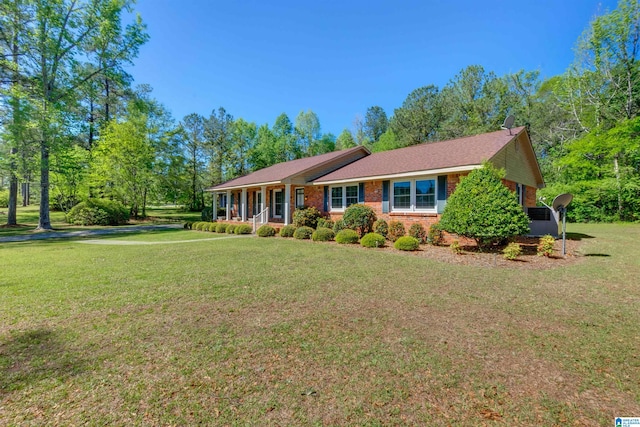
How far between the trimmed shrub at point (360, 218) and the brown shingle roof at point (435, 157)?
1.72m

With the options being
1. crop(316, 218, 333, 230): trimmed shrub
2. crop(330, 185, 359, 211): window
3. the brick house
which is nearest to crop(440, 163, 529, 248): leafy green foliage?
the brick house

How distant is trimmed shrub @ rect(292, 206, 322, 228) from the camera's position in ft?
48.5

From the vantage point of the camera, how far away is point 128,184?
26312 mm

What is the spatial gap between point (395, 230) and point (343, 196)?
Result: 158 inches

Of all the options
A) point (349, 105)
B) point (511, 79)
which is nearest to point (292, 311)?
point (511, 79)

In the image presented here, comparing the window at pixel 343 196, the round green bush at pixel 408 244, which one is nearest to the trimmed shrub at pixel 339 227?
the window at pixel 343 196

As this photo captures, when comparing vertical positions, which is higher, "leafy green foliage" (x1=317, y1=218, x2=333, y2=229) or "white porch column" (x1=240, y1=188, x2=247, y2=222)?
"white porch column" (x1=240, y1=188, x2=247, y2=222)

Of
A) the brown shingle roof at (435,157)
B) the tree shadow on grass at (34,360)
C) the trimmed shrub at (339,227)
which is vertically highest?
the brown shingle roof at (435,157)

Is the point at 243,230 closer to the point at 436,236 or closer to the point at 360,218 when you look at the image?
the point at 360,218

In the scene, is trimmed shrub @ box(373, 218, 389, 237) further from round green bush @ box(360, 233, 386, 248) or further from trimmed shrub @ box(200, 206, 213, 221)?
trimmed shrub @ box(200, 206, 213, 221)

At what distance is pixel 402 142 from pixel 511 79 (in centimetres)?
1250

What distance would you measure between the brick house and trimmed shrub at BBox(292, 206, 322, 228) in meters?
0.83

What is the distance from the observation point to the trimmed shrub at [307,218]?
14781 millimetres

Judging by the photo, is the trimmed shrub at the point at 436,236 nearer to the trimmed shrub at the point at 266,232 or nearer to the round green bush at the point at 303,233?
the round green bush at the point at 303,233
